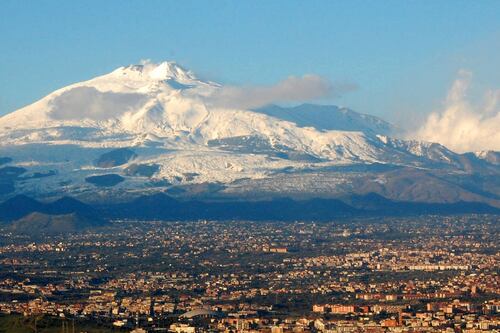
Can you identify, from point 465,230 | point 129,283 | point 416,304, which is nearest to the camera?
point 416,304

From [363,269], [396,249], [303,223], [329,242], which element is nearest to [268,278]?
[363,269]

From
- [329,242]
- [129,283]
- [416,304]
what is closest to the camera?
[416,304]

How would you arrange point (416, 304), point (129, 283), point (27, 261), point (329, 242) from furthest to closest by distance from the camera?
point (329, 242) < point (27, 261) < point (129, 283) < point (416, 304)

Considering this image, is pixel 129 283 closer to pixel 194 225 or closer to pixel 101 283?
pixel 101 283

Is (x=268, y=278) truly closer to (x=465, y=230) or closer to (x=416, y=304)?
(x=416, y=304)

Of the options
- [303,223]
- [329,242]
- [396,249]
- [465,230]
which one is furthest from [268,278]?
[303,223]

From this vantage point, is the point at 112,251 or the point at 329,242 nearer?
the point at 112,251

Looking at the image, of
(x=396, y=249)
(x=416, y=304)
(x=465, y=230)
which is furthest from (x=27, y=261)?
(x=465, y=230)

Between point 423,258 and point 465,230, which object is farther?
point 465,230

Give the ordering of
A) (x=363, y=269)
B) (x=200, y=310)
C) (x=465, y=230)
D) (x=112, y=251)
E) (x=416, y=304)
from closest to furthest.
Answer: (x=200, y=310)
(x=416, y=304)
(x=363, y=269)
(x=112, y=251)
(x=465, y=230)
